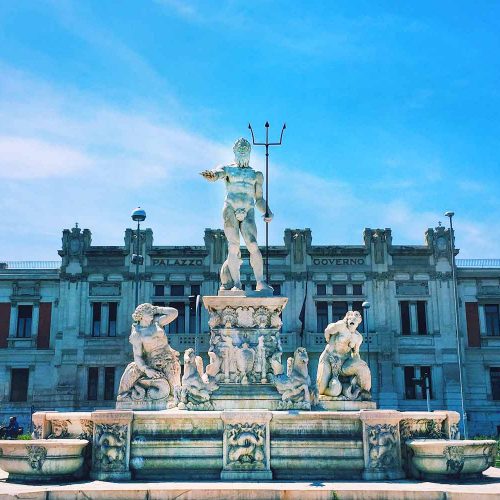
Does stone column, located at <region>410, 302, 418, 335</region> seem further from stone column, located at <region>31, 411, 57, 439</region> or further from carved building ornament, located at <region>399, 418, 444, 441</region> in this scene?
stone column, located at <region>31, 411, 57, 439</region>

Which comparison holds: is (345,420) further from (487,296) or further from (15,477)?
(487,296)

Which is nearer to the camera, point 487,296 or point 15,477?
point 15,477

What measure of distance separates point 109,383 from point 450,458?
35.5 metres

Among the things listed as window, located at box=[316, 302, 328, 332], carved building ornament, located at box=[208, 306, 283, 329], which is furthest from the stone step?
window, located at box=[316, 302, 328, 332]

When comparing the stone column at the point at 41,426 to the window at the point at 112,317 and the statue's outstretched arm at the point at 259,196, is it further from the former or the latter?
the window at the point at 112,317

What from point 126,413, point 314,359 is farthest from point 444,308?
point 126,413

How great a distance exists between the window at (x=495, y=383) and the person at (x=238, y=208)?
111ft

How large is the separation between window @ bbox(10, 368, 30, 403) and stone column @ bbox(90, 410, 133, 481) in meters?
35.1

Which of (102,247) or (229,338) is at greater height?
(102,247)

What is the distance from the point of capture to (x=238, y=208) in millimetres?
13914

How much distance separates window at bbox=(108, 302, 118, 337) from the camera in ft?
143

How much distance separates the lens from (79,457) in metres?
10.2

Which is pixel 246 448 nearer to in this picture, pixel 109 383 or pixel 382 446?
pixel 382 446

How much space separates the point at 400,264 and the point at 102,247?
20296 millimetres
